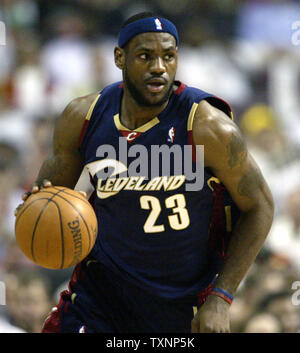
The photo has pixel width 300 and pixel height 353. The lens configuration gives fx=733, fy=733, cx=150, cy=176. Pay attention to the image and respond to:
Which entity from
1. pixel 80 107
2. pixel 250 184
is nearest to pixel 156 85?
pixel 80 107

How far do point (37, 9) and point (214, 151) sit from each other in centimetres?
894

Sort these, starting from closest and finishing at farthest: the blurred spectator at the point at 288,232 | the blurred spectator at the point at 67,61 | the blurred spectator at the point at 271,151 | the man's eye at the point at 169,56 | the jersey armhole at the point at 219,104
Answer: the man's eye at the point at 169,56, the jersey armhole at the point at 219,104, the blurred spectator at the point at 288,232, the blurred spectator at the point at 271,151, the blurred spectator at the point at 67,61

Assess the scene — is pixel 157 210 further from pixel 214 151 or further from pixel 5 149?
pixel 5 149

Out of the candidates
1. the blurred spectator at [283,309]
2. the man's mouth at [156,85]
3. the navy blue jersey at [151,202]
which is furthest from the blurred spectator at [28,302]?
the man's mouth at [156,85]

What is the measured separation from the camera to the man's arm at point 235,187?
430 centimetres

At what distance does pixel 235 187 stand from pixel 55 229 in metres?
1.11

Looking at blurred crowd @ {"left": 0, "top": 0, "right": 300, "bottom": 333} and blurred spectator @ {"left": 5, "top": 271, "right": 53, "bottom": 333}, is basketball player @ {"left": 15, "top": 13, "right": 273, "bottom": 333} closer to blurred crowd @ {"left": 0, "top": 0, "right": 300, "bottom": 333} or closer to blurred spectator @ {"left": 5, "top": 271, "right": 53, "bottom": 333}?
blurred spectator @ {"left": 5, "top": 271, "right": 53, "bottom": 333}

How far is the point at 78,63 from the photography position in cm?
1125

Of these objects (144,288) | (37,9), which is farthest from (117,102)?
(37,9)

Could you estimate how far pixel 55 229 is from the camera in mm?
4199

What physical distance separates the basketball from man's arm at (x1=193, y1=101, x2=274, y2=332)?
0.80m
